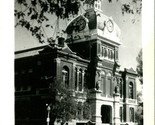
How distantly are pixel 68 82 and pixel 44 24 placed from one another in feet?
1.27

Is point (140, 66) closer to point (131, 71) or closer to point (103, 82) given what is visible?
point (131, 71)

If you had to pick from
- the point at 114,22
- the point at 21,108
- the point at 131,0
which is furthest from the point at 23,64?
the point at 131,0

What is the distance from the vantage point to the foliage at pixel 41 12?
6.72 feet

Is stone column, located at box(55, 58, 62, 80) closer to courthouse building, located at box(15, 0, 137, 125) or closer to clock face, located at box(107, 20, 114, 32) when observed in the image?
courthouse building, located at box(15, 0, 137, 125)

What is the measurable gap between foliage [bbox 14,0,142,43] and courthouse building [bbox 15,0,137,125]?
0.07 m

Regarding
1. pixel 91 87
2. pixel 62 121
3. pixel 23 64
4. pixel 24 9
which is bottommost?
pixel 62 121

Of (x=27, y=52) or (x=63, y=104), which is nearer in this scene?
(x=63, y=104)

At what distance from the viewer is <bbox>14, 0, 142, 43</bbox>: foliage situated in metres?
2.05

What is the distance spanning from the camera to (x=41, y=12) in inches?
82.2

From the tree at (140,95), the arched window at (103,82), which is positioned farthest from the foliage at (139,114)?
the arched window at (103,82)

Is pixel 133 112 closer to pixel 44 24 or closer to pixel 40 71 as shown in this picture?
pixel 40 71

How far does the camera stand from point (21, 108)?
77.9 inches

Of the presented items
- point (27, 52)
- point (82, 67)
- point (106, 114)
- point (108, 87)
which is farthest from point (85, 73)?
point (27, 52)

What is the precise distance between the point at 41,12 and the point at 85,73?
0.47 meters
